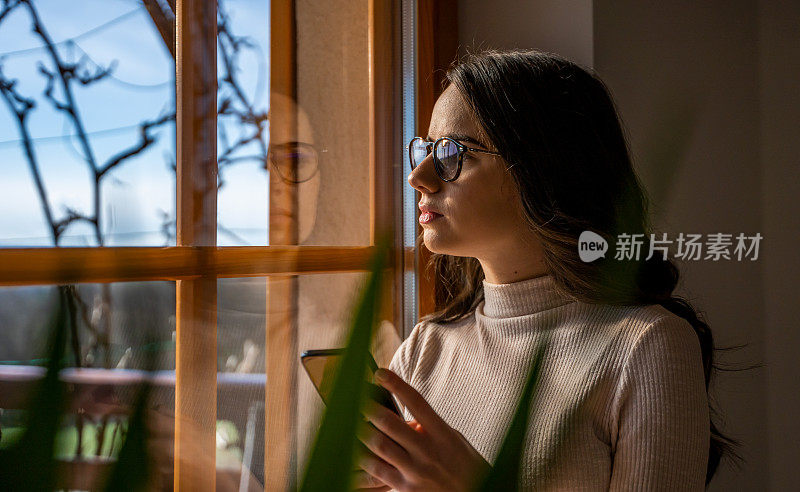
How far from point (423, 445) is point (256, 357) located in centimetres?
53

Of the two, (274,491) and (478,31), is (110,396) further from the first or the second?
(478,31)

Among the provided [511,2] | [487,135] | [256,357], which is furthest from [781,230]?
[256,357]

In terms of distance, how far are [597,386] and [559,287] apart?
198mm

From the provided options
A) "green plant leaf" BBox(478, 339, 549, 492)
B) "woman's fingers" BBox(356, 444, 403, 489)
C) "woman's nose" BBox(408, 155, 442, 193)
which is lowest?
"woman's fingers" BBox(356, 444, 403, 489)

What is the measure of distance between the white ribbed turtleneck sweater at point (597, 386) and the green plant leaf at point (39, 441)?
0.72 meters

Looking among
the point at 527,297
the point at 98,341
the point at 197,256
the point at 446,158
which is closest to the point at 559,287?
the point at 527,297

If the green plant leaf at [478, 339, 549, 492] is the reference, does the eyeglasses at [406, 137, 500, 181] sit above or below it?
above

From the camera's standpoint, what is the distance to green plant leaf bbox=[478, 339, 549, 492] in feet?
0.63

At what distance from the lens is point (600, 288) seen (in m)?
1.13

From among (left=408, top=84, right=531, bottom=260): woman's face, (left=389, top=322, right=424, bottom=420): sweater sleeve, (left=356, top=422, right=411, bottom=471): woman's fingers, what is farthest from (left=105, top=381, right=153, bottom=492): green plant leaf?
(left=389, top=322, right=424, bottom=420): sweater sleeve

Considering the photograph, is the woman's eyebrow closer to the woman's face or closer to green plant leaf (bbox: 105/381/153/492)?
the woman's face

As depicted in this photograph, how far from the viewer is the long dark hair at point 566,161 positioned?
113 centimetres

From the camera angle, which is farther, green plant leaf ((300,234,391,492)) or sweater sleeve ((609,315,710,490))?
sweater sleeve ((609,315,710,490))

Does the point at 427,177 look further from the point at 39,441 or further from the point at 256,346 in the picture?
the point at 39,441
